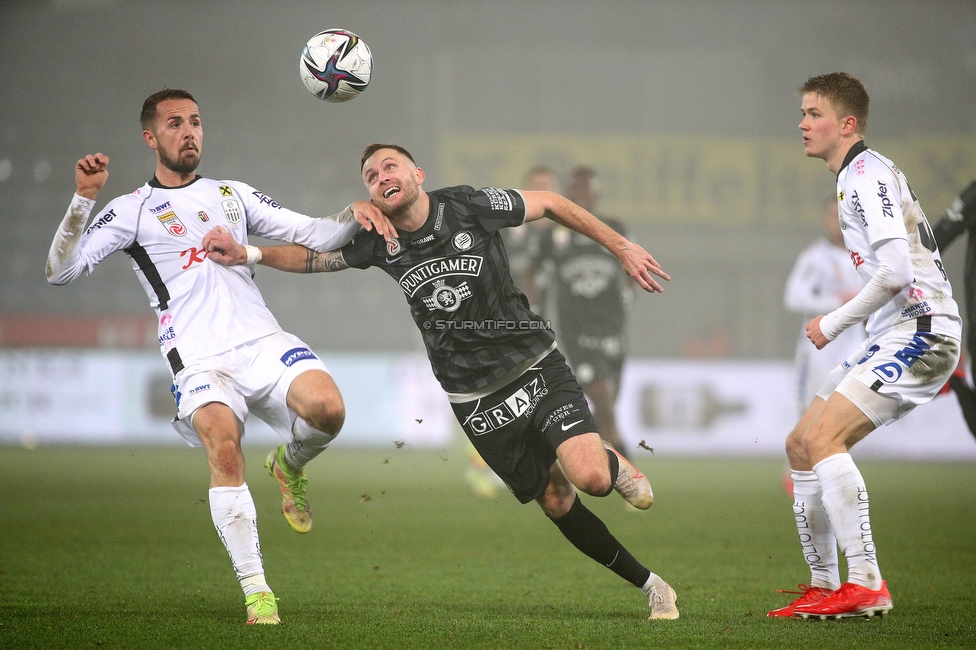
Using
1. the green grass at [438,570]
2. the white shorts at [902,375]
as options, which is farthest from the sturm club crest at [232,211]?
the white shorts at [902,375]

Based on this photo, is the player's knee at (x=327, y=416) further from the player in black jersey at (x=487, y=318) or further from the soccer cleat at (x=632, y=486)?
the soccer cleat at (x=632, y=486)

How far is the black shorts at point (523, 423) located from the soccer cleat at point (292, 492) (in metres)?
1.03

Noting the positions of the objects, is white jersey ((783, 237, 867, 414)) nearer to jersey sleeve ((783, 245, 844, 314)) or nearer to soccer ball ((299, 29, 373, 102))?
jersey sleeve ((783, 245, 844, 314))

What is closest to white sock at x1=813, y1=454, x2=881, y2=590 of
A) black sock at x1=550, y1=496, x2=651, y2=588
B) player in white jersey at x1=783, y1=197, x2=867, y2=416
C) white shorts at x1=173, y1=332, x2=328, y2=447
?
black sock at x1=550, y1=496, x2=651, y2=588

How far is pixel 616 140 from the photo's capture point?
72.2 ft

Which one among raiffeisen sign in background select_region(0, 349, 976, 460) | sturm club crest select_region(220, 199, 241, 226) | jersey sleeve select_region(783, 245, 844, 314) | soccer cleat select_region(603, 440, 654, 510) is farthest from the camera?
raiffeisen sign in background select_region(0, 349, 976, 460)

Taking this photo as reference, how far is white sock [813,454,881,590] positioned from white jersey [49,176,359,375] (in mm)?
2465

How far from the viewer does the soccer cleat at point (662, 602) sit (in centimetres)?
447

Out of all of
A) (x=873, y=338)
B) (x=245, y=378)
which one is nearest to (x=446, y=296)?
(x=245, y=378)

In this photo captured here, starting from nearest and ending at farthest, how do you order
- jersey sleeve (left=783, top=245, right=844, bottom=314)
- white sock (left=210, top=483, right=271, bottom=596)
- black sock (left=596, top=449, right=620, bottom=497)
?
white sock (left=210, top=483, right=271, bottom=596)
black sock (left=596, top=449, right=620, bottom=497)
jersey sleeve (left=783, top=245, right=844, bottom=314)

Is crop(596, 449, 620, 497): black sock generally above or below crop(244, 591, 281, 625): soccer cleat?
above

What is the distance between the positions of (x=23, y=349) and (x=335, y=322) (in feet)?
20.2

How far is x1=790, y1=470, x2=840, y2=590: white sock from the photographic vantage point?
463 centimetres

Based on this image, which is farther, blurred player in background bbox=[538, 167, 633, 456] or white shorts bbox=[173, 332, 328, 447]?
blurred player in background bbox=[538, 167, 633, 456]
